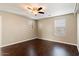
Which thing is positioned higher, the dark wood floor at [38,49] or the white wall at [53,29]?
the white wall at [53,29]

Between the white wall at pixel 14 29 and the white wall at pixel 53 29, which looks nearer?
the white wall at pixel 14 29

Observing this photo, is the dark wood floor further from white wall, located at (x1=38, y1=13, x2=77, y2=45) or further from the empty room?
white wall, located at (x1=38, y1=13, x2=77, y2=45)

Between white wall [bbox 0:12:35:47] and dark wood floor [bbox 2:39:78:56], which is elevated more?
white wall [bbox 0:12:35:47]

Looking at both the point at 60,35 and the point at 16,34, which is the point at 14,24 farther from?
the point at 60,35

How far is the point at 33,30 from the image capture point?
1546mm

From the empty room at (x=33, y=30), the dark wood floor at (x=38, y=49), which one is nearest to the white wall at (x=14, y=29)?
the empty room at (x=33, y=30)

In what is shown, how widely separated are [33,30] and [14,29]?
33 cm

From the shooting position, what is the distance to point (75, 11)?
1765 millimetres

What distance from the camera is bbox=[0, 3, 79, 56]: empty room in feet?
4.77

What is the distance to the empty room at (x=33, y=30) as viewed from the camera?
1.45 meters

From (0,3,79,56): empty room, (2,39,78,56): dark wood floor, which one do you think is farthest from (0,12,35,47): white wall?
(2,39,78,56): dark wood floor

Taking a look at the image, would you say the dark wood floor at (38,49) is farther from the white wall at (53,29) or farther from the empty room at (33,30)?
the white wall at (53,29)

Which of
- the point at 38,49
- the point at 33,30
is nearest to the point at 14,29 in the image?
the point at 33,30

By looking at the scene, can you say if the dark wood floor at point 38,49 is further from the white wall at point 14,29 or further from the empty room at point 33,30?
the white wall at point 14,29
